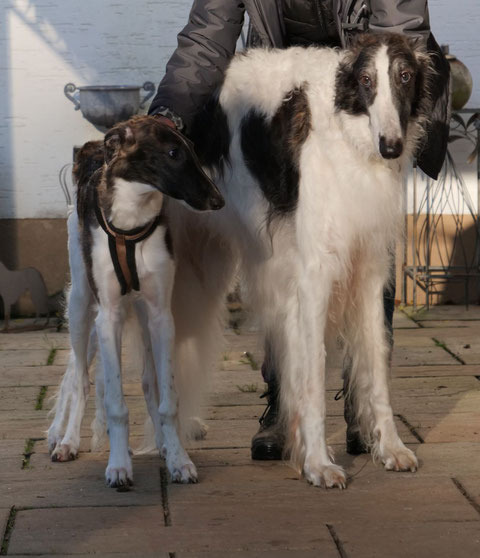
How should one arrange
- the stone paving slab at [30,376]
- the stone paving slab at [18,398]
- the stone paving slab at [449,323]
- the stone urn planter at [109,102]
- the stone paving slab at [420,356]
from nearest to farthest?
1. the stone paving slab at [18,398]
2. the stone paving slab at [30,376]
3. the stone paving slab at [420,356]
4. the stone paving slab at [449,323]
5. the stone urn planter at [109,102]

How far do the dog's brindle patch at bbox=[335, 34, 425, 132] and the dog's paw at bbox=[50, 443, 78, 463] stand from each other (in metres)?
1.64

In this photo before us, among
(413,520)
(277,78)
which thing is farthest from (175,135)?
(413,520)

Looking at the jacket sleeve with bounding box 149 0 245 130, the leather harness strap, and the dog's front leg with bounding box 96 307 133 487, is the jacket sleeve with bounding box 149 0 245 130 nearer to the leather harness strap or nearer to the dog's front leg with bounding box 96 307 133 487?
the leather harness strap

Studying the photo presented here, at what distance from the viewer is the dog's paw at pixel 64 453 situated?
4.09 meters

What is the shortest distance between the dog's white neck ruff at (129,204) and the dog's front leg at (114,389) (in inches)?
12.8

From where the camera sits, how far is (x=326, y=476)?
146 inches

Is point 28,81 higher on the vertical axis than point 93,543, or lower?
higher

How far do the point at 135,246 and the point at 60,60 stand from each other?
427cm

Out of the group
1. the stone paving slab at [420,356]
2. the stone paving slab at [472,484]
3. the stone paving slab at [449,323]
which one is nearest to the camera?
the stone paving slab at [472,484]

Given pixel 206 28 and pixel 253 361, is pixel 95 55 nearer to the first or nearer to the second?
pixel 253 361

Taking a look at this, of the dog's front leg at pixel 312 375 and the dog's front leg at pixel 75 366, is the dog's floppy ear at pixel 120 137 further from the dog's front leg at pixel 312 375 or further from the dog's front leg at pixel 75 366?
the dog's front leg at pixel 312 375

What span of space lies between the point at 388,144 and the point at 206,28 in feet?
3.32

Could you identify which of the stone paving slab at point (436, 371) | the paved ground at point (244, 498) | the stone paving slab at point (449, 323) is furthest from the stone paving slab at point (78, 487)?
the stone paving slab at point (449, 323)

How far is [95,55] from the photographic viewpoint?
7660 mm
